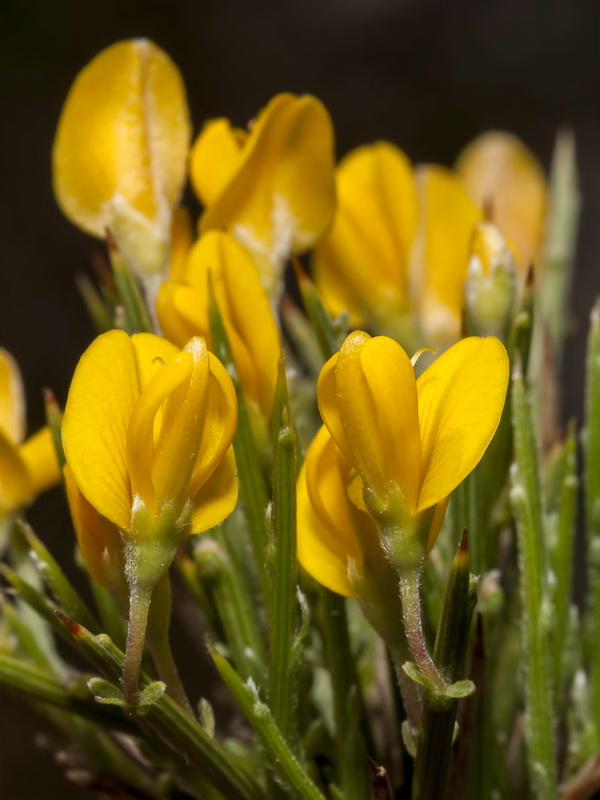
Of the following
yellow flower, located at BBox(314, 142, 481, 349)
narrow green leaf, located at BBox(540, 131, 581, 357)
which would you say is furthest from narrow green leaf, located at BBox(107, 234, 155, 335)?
narrow green leaf, located at BBox(540, 131, 581, 357)

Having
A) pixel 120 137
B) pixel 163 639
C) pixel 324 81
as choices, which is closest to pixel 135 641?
pixel 163 639

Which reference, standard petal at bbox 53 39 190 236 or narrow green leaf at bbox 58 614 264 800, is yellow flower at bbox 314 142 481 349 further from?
narrow green leaf at bbox 58 614 264 800

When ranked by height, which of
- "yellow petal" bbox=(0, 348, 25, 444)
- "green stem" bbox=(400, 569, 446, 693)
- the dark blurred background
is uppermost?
the dark blurred background

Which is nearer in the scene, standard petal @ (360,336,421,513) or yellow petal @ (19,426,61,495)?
standard petal @ (360,336,421,513)

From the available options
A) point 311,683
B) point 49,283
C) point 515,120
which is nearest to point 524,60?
Result: point 515,120

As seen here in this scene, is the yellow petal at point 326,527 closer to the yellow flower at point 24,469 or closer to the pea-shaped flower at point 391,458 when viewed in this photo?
the pea-shaped flower at point 391,458

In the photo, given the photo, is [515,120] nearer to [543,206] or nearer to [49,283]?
Answer: [49,283]

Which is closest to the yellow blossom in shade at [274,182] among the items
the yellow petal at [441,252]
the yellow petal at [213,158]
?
the yellow petal at [213,158]
